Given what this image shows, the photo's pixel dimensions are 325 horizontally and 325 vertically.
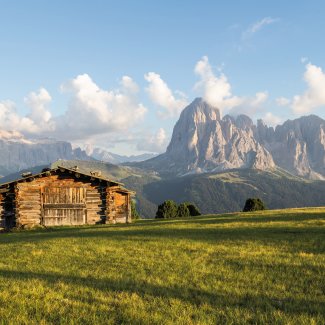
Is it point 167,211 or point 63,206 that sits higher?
point 63,206

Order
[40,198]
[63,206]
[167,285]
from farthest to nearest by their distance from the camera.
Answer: [63,206], [40,198], [167,285]

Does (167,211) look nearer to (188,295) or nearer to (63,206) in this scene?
(63,206)

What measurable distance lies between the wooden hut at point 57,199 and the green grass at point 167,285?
84.3 ft

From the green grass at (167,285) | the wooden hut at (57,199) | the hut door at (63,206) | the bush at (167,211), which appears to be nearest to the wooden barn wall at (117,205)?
the wooden hut at (57,199)

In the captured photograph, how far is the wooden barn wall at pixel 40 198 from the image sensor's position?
4075 centimetres

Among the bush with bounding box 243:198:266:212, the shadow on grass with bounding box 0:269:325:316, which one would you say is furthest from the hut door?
the shadow on grass with bounding box 0:269:325:316

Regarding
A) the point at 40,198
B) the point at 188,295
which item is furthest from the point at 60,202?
the point at 188,295

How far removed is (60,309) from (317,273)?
7.58 meters

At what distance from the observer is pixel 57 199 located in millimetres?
41938

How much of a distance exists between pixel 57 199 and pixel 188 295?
1413 inches

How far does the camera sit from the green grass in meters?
7.25

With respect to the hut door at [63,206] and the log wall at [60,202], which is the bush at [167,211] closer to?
the log wall at [60,202]

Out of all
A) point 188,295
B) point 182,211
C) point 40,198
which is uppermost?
point 40,198

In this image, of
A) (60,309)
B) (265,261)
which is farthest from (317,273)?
(60,309)
